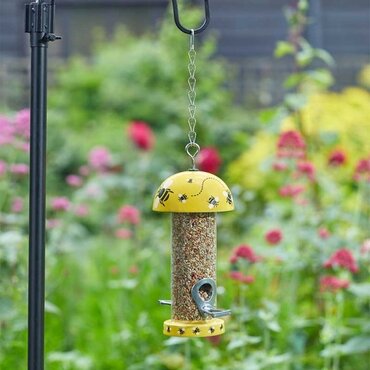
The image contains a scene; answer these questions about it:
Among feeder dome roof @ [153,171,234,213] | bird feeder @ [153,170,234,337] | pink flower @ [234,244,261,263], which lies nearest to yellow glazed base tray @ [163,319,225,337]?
bird feeder @ [153,170,234,337]

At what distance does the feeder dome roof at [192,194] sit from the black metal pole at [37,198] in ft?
1.09

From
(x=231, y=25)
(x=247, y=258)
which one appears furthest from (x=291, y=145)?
(x=231, y=25)

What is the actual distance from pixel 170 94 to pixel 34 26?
7.20 metres

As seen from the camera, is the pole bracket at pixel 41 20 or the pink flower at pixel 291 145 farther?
the pink flower at pixel 291 145

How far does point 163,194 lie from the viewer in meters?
2.73

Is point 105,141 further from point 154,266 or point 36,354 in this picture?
point 36,354

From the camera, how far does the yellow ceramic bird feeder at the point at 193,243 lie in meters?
2.70

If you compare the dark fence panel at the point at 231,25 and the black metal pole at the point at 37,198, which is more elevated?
the dark fence panel at the point at 231,25

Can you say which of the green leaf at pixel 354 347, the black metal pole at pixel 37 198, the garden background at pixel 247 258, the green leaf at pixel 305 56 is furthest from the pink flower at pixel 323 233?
the black metal pole at pixel 37 198

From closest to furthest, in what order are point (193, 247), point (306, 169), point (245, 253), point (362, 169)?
1. point (193, 247)
2. point (245, 253)
3. point (306, 169)
4. point (362, 169)

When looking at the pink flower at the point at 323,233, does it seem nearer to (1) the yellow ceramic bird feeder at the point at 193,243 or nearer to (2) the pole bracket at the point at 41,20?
(1) the yellow ceramic bird feeder at the point at 193,243

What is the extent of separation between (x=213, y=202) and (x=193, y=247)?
212 mm

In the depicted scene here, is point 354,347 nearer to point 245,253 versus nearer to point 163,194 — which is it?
point 245,253

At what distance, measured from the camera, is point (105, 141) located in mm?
8852
